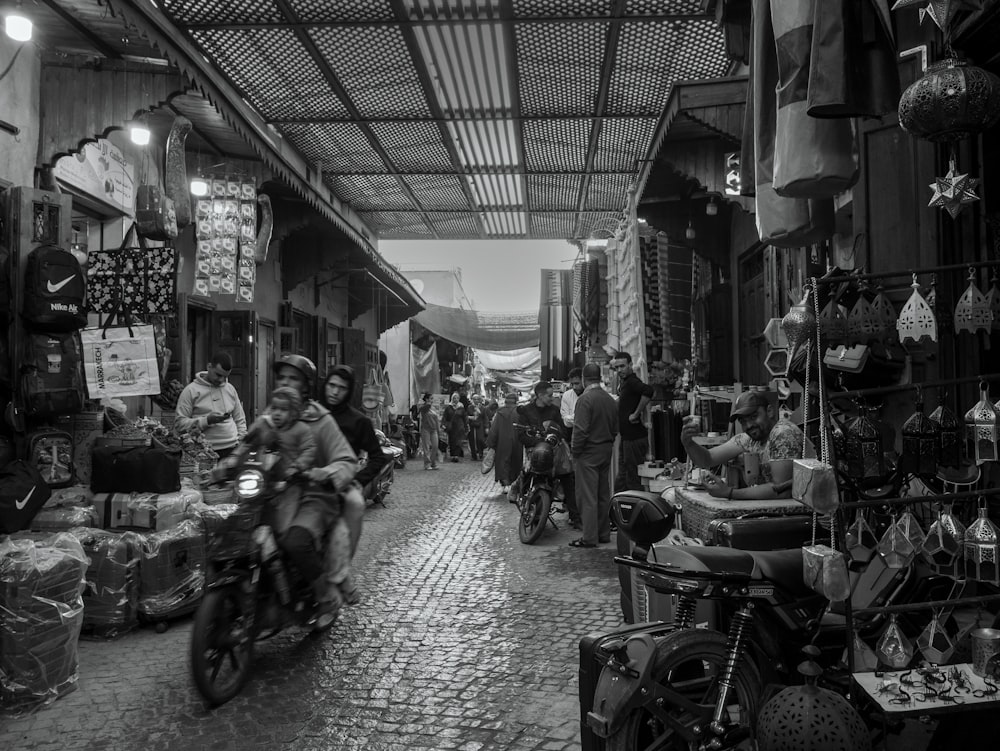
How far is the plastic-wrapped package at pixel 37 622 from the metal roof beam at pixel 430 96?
5146mm

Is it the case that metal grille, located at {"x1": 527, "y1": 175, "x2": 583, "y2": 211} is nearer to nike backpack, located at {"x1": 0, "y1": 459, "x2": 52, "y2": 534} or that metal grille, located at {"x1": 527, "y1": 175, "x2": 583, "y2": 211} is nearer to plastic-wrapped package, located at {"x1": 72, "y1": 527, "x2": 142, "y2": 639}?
plastic-wrapped package, located at {"x1": 72, "y1": 527, "x2": 142, "y2": 639}

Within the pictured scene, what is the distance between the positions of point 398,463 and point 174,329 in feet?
32.0

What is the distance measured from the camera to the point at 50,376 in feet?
18.8

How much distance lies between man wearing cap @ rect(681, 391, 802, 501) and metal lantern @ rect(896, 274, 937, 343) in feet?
5.80

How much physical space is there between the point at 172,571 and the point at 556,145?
7.19 m

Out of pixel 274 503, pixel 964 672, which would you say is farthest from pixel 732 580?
pixel 274 503

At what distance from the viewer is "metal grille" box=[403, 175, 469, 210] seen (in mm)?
11742

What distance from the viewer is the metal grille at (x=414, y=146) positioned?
31.6ft

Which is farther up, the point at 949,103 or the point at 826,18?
the point at 826,18

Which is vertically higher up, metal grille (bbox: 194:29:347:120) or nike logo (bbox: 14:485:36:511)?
metal grille (bbox: 194:29:347:120)

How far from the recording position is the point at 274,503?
4.80 metres

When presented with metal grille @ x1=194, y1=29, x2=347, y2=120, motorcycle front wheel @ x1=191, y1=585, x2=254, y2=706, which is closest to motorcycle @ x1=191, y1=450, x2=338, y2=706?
motorcycle front wheel @ x1=191, y1=585, x2=254, y2=706

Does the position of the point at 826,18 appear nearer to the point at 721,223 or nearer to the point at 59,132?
the point at 59,132

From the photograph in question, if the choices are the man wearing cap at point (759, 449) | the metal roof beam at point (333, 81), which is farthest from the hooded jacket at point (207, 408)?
the man wearing cap at point (759, 449)
